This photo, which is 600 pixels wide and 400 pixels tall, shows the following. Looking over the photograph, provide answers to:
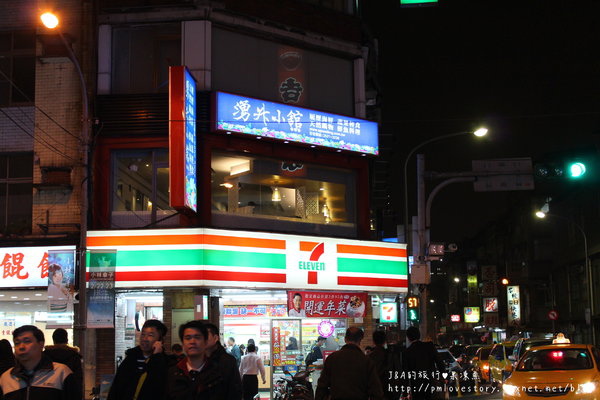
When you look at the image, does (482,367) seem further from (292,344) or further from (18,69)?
(18,69)

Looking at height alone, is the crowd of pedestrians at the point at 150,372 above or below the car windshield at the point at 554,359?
above

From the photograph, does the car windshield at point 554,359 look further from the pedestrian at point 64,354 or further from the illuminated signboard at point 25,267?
→ the illuminated signboard at point 25,267

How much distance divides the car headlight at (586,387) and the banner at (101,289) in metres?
10.3

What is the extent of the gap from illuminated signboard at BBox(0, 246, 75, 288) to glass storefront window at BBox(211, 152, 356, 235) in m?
4.83

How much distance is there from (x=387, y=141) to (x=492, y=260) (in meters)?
70.1

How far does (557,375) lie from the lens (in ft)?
52.2

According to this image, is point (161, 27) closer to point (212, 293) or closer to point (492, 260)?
point (212, 293)

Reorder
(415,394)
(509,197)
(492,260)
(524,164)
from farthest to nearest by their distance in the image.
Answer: (492,260), (509,197), (524,164), (415,394)

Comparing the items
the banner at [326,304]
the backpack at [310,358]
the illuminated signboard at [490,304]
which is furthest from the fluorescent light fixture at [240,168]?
the illuminated signboard at [490,304]

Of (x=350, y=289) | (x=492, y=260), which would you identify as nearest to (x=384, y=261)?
(x=350, y=289)

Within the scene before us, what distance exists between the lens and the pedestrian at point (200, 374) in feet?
22.1

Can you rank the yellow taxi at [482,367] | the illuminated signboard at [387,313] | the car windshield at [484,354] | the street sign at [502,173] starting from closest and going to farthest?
the street sign at [502,173]
the illuminated signboard at [387,313]
the yellow taxi at [482,367]
the car windshield at [484,354]

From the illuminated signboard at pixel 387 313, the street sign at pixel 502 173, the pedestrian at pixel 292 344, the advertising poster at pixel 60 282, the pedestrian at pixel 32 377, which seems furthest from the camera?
the illuminated signboard at pixel 387 313

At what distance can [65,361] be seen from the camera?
1095 cm
